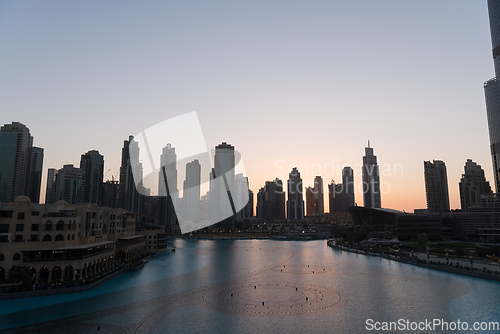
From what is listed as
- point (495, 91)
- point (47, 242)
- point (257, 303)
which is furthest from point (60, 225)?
point (495, 91)

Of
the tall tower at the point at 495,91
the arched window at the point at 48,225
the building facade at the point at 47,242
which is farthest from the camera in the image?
the tall tower at the point at 495,91

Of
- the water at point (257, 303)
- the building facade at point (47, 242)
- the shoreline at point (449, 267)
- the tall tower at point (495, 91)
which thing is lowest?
the water at point (257, 303)

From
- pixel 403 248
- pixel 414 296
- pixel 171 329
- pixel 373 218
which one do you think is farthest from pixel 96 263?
pixel 373 218

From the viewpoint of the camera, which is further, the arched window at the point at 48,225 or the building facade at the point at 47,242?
the arched window at the point at 48,225

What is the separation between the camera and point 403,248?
340 feet

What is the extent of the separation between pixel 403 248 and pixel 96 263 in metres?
89.5

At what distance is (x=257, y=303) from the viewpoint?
4194cm

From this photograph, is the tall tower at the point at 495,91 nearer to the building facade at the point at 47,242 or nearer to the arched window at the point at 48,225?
the building facade at the point at 47,242

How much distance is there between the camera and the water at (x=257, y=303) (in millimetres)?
33719

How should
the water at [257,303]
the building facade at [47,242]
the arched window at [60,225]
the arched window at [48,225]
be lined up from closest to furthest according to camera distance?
1. the water at [257,303]
2. the building facade at [47,242]
3. the arched window at [48,225]
4. the arched window at [60,225]

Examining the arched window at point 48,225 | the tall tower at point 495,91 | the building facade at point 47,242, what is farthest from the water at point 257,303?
the tall tower at point 495,91

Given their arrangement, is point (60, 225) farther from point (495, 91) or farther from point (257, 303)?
point (495, 91)

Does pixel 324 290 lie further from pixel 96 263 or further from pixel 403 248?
pixel 403 248

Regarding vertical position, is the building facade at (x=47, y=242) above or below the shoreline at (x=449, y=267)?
above
